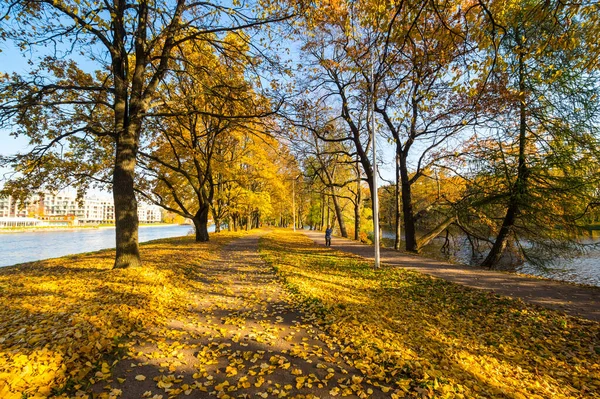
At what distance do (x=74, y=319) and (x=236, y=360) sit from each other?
2520mm

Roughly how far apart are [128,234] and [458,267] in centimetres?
1048

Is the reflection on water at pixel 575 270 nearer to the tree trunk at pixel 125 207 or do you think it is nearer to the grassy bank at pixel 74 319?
the grassy bank at pixel 74 319

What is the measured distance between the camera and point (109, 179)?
14984 millimetres

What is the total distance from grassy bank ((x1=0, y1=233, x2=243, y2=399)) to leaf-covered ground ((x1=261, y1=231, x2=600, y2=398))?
279cm

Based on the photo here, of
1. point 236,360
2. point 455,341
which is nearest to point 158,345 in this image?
point 236,360

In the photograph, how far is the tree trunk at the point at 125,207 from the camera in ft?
25.8

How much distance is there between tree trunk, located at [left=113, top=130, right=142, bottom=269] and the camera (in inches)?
310

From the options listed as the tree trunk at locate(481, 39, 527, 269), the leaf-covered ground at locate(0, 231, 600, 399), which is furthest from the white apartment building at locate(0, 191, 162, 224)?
the tree trunk at locate(481, 39, 527, 269)

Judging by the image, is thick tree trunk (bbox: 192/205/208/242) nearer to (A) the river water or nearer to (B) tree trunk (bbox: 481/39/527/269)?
(A) the river water

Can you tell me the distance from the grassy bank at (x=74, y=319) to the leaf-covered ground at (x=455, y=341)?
279cm

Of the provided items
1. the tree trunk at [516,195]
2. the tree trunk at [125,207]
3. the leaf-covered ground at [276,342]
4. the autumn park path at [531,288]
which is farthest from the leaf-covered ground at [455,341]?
the tree trunk at [516,195]

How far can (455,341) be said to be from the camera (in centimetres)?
435

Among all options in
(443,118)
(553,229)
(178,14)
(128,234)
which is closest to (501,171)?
(553,229)

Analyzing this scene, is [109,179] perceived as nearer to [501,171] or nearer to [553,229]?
[501,171]
